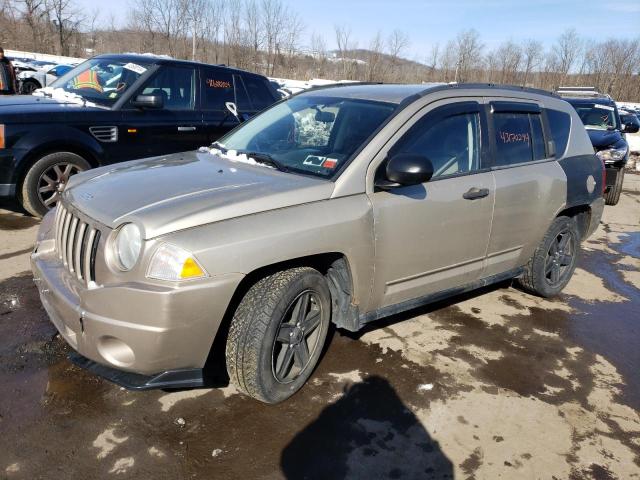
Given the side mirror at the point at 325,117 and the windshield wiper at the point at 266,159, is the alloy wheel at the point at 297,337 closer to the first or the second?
the windshield wiper at the point at 266,159

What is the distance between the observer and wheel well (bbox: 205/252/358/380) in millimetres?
2881

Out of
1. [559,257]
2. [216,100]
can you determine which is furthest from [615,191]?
[216,100]

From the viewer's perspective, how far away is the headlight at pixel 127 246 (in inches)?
101

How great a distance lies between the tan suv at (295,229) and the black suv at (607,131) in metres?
6.01

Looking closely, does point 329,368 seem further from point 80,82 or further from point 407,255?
point 80,82

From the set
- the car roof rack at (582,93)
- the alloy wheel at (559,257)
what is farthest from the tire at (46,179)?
the car roof rack at (582,93)

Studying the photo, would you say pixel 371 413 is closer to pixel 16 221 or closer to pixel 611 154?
pixel 16 221

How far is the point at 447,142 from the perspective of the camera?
12.2 feet

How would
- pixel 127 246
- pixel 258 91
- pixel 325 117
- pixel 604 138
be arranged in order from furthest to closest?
1. pixel 604 138
2. pixel 258 91
3. pixel 325 117
4. pixel 127 246

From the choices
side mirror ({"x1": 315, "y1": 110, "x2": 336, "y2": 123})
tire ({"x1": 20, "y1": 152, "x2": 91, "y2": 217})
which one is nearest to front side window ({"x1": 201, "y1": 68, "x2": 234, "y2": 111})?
tire ({"x1": 20, "y1": 152, "x2": 91, "y2": 217})

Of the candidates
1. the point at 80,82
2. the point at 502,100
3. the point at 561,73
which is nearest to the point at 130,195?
the point at 502,100

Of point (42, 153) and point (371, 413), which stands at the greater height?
point (42, 153)

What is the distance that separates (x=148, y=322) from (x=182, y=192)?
0.77 metres

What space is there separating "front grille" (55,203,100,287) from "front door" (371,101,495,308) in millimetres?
1591
